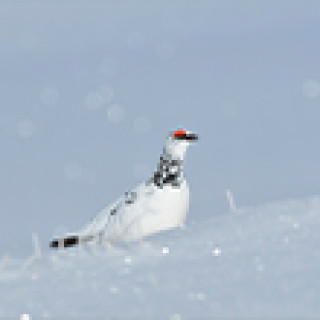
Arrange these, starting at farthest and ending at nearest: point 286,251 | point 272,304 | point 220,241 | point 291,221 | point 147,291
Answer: point 291,221, point 220,241, point 286,251, point 147,291, point 272,304

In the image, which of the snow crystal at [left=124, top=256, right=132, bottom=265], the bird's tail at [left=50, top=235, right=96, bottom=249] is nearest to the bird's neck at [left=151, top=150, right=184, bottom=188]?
the bird's tail at [left=50, top=235, right=96, bottom=249]

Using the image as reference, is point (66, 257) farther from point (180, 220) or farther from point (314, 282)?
point (314, 282)

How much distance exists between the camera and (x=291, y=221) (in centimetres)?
552

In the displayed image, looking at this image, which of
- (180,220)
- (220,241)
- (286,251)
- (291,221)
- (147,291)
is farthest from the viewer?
(180,220)

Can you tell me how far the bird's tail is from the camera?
634 centimetres

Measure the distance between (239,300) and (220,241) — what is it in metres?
1.32

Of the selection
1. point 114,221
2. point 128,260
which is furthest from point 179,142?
point 128,260

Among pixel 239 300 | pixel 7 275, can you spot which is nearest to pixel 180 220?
pixel 7 275

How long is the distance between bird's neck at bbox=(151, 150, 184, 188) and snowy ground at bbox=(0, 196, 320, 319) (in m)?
0.54

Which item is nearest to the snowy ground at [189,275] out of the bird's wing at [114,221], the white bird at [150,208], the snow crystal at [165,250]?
the snow crystal at [165,250]

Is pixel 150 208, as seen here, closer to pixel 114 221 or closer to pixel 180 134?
pixel 114 221

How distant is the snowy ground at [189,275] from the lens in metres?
3.86

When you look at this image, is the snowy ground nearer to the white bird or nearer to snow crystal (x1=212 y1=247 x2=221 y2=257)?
snow crystal (x1=212 y1=247 x2=221 y2=257)

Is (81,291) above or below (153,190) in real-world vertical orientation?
below
